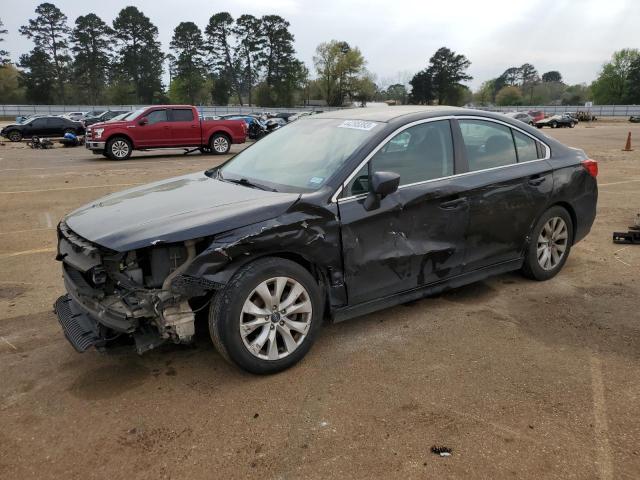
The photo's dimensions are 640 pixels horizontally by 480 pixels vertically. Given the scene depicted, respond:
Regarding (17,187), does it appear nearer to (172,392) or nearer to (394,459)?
(172,392)

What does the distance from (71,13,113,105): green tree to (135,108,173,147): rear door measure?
223 feet

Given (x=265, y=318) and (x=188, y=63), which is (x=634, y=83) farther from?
(x=265, y=318)

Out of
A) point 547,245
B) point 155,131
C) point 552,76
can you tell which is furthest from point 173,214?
point 552,76

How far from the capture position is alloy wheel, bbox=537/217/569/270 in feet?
15.8

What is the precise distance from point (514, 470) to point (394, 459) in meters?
0.56

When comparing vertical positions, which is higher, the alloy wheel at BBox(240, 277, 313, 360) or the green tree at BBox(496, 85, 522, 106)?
the green tree at BBox(496, 85, 522, 106)

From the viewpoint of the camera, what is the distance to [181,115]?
18219mm

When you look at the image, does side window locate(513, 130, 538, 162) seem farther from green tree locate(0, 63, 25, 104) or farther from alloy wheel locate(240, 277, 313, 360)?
green tree locate(0, 63, 25, 104)

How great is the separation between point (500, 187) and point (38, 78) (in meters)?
84.0

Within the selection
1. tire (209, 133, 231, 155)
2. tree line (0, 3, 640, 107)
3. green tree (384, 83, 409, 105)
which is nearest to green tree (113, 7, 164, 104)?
tree line (0, 3, 640, 107)

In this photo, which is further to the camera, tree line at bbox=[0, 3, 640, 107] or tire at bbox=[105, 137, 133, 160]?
tree line at bbox=[0, 3, 640, 107]

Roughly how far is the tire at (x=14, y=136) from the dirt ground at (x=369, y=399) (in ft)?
89.9

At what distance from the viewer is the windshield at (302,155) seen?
370 centimetres

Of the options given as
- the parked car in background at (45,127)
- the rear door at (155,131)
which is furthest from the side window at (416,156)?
the parked car in background at (45,127)
